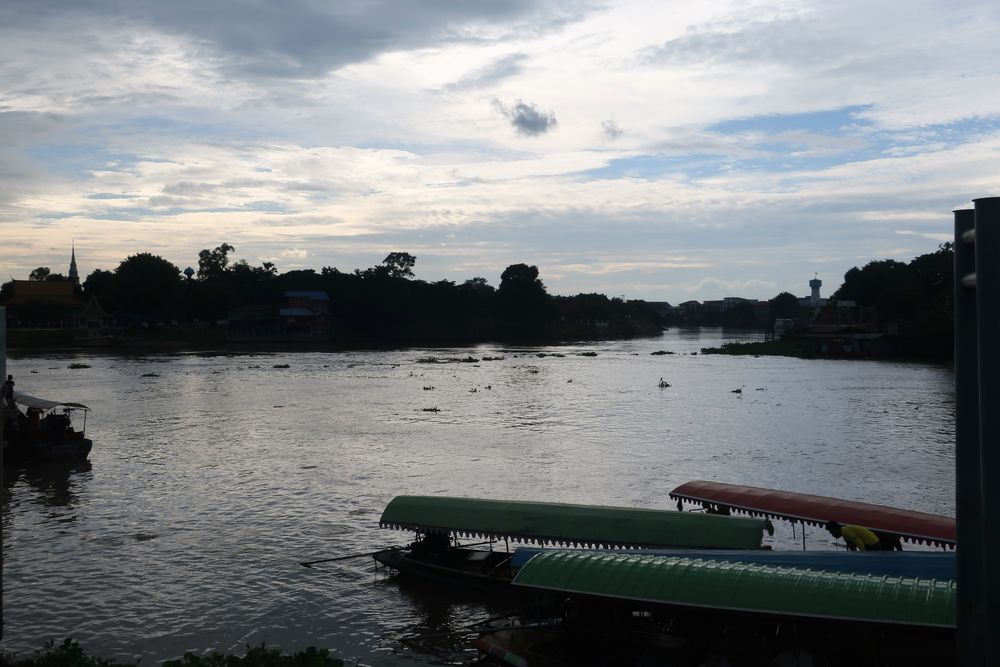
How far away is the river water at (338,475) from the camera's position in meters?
13.9

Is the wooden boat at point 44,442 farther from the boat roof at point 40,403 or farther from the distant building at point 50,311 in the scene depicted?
the distant building at point 50,311

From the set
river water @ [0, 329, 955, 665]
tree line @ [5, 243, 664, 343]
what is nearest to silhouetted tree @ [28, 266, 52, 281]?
tree line @ [5, 243, 664, 343]

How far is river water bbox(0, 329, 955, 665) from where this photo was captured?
45.4 ft

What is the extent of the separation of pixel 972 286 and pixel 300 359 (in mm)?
78322

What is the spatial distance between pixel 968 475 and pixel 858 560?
7402 millimetres

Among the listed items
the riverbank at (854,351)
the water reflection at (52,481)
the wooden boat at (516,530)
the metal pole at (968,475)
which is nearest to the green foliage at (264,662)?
the wooden boat at (516,530)

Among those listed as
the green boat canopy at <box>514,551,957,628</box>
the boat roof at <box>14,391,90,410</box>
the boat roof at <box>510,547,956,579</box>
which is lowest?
the boat roof at <box>510,547,956,579</box>

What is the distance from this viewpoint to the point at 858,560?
11.0 meters

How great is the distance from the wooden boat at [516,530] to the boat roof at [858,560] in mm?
1384

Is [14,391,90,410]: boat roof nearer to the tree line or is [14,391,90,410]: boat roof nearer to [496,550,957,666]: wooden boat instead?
[496,550,957,666]: wooden boat

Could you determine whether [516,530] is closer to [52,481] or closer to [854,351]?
[52,481]

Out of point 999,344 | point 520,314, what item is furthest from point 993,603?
point 520,314

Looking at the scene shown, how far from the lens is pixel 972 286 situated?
432cm

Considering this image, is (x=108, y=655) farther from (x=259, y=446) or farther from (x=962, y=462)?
(x=259, y=446)
